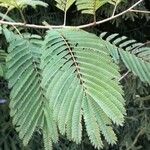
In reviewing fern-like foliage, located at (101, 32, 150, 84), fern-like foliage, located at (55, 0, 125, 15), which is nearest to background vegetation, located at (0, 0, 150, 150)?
fern-like foliage, located at (101, 32, 150, 84)

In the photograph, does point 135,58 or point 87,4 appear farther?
point 135,58

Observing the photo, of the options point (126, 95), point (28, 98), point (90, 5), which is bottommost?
point (126, 95)

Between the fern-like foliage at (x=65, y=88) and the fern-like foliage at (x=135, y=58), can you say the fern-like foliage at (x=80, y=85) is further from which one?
the fern-like foliage at (x=135, y=58)

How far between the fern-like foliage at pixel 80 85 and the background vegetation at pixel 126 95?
225 centimetres

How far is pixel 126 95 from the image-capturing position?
11.2 feet

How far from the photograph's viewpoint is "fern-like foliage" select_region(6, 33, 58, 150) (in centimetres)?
91

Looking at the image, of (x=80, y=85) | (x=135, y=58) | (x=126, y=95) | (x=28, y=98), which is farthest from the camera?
(x=126, y=95)

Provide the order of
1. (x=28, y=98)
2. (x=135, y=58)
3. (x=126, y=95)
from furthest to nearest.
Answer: (x=126, y=95), (x=135, y=58), (x=28, y=98)

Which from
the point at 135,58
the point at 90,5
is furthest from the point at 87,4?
the point at 135,58

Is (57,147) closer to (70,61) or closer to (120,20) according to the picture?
(120,20)

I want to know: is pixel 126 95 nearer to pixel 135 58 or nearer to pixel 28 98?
pixel 135 58

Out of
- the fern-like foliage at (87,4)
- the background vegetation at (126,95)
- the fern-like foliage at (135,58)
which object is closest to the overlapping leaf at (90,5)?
the fern-like foliage at (87,4)

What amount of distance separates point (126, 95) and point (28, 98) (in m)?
2.53

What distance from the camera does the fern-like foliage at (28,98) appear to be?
914 millimetres
